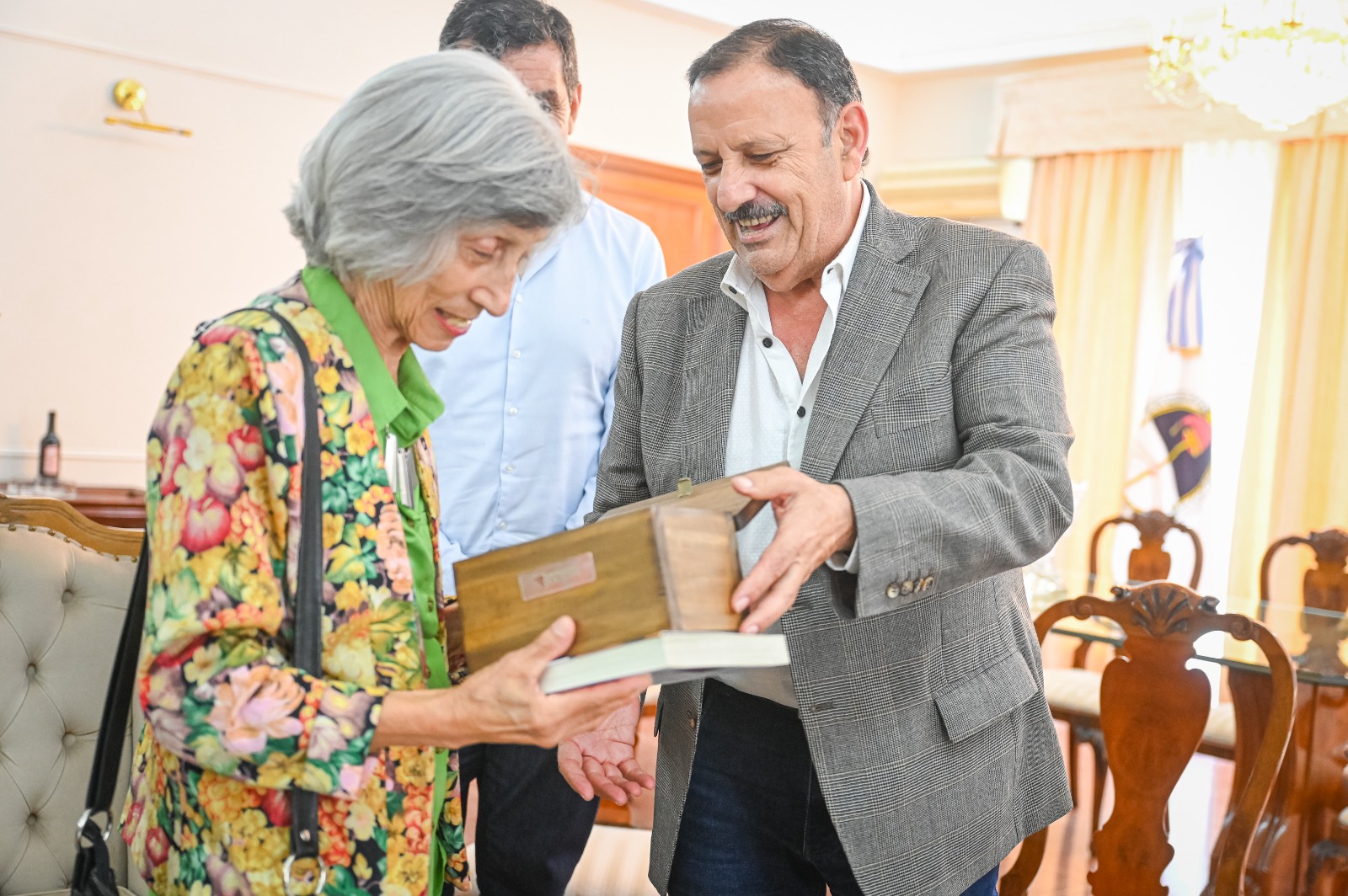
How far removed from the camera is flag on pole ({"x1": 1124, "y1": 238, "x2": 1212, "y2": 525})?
6109 millimetres

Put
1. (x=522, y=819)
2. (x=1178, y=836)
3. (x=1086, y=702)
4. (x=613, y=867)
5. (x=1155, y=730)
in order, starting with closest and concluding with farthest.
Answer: (x=522, y=819) → (x=613, y=867) → (x=1155, y=730) → (x=1086, y=702) → (x=1178, y=836)

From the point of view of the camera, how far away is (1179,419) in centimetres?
614

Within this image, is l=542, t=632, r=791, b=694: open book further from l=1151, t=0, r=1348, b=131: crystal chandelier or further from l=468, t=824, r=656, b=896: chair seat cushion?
l=1151, t=0, r=1348, b=131: crystal chandelier

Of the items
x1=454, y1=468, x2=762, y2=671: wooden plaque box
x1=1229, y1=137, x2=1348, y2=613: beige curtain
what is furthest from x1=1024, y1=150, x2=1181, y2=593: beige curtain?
x1=454, y1=468, x2=762, y2=671: wooden plaque box

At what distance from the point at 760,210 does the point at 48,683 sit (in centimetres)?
136

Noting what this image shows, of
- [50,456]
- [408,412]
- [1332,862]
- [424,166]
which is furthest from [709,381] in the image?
[50,456]

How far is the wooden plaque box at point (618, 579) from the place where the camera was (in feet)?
3.48

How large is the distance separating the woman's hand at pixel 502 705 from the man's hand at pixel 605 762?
55cm

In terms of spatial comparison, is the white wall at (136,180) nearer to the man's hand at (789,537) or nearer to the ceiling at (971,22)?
the ceiling at (971,22)

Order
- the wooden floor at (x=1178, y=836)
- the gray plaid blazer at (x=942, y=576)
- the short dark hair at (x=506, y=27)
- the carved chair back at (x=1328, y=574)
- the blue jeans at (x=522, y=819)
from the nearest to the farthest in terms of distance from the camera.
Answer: the gray plaid blazer at (x=942, y=576)
the blue jeans at (x=522, y=819)
the short dark hair at (x=506, y=27)
the wooden floor at (x=1178, y=836)
the carved chair back at (x=1328, y=574)

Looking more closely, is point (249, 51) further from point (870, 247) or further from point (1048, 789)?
point (1048, 789)

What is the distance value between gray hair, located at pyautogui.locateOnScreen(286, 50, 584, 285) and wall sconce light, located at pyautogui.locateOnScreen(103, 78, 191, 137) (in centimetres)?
380

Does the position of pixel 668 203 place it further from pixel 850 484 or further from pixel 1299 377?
pixel 850 484

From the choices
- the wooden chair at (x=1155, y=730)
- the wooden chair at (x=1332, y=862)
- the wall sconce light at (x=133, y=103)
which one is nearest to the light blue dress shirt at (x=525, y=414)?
the wooden chair at (x=1155, y=730)
